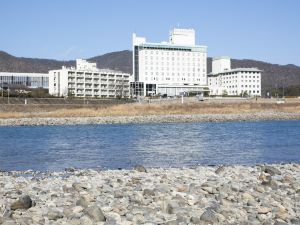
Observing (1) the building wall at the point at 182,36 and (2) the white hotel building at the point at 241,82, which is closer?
(1) the building wall at the point at 182,36

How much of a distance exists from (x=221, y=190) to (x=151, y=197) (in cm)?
168

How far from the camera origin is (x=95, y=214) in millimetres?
8023

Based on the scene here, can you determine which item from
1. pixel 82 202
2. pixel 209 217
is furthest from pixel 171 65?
pixel 209 217

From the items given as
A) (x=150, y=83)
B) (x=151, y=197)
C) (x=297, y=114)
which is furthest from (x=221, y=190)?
(x=150, y=83)

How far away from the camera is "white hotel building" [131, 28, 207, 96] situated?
150875mm

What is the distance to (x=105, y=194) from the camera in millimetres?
10023

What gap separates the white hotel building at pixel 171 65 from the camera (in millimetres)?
150875

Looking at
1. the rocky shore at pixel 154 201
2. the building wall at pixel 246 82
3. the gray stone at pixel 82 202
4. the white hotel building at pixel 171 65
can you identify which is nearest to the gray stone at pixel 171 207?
the rocky shore at pixel 154 201

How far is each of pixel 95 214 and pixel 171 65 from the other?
14951 centimetres

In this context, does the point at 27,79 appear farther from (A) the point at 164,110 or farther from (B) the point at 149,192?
(B) the point at 149,192

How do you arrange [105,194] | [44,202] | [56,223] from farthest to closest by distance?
[105,194], [44,202], [56,223]

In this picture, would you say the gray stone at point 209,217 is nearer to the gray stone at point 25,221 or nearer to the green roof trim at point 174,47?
the gray stone at point 25,221

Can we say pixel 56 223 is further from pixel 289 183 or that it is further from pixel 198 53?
pixel 198 53

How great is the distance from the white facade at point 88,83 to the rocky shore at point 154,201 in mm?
111349
